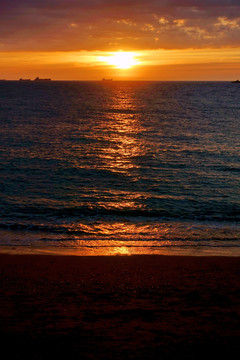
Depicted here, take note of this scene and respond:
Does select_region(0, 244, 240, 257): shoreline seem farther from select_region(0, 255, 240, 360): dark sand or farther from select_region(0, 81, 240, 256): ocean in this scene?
select_region(0, 255, 240, 360): dark sand

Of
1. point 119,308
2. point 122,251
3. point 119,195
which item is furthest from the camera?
point 119,195

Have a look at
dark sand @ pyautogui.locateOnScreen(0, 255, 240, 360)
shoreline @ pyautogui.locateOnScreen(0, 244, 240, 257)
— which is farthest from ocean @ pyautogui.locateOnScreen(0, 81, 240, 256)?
dark sand @ pyautogui.locateOnScreen(0, 255, 240, 360)

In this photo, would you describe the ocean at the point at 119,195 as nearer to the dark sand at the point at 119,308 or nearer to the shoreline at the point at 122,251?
the shoreline at the point at 122,251

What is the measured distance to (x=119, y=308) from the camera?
815 centimetres

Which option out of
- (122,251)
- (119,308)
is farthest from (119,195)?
(119,308)

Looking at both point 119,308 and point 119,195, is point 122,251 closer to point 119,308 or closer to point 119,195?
point 119,308

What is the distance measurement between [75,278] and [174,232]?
275 inches

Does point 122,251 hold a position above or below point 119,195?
below

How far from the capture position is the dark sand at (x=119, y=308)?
260 inches

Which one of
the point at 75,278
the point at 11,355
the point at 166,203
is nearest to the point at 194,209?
the point at 166,203

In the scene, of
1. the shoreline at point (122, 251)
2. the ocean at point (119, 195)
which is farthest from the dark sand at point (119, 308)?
the ocean at point (119, 195)

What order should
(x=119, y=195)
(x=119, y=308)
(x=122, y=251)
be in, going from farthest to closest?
(x=119, y=195) → (x=122, y=251) → (x=119, y=308)

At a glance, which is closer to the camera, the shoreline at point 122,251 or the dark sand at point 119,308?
the dark sand at point 119,308

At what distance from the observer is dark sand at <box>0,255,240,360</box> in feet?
21.7
